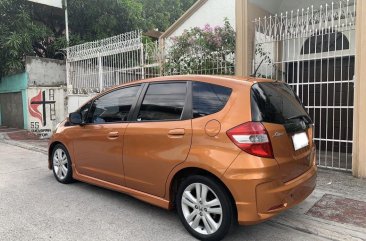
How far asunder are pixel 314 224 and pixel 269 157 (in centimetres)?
125

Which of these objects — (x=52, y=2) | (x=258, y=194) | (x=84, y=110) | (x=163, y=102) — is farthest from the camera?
(x=52, y=2)

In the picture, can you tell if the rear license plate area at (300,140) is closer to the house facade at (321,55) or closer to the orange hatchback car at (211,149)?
the orange hatchback car at (211,149)

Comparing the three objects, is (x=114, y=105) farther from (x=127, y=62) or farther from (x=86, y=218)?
(x=127, y=62)

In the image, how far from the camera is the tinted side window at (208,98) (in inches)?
135

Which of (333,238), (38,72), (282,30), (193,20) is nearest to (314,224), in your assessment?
(333,238)

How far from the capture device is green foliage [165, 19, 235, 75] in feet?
24.3

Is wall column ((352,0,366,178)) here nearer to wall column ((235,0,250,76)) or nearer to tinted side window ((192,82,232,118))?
wall column ((235,0,250,76))

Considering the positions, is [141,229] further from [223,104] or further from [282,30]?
[282,30]

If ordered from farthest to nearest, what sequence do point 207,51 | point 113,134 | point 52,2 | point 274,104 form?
point 52,2, point 207,51, point 113,134, point 274,104

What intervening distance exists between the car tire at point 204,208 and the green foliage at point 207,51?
14.1 ft

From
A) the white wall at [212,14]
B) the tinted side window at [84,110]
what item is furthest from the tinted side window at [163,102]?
the white wall at [212,14]

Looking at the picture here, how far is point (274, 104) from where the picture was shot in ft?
11.3

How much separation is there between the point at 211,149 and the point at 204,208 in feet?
2.04

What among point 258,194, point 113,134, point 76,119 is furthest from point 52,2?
point 258,194
